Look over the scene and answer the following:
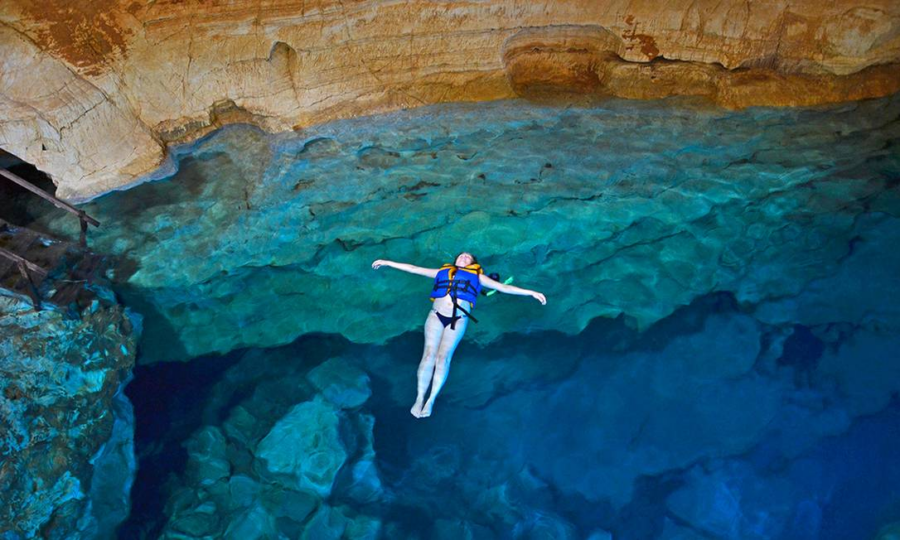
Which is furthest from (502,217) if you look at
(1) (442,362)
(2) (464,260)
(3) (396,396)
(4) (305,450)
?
(4) (305,450)

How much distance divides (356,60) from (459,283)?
9.42 feet

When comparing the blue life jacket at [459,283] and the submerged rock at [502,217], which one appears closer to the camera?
the blue life jacket at [459,283]

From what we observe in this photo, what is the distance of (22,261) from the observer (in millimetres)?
5195

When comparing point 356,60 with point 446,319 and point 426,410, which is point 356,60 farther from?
point 426,410

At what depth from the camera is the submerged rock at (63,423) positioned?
4.67 meters

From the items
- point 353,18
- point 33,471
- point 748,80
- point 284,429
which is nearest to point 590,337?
point 284,429

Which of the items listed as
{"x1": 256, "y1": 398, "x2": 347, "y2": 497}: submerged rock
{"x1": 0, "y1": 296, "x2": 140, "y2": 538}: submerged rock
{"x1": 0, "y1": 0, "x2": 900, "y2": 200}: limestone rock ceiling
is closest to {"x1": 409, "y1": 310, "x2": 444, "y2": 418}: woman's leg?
{"x1": 256, "y1": 398, "x2": 347, "y2": 497}: submerged rock

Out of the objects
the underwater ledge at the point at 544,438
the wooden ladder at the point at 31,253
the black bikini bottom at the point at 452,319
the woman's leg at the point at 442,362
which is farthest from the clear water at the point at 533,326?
the black bikini bottom at the point at 452,319

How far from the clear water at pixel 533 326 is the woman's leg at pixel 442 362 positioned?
0.35 meters

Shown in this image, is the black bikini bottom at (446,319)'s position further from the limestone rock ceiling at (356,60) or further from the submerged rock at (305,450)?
Result: the limestone rock ceiling at (356,60)

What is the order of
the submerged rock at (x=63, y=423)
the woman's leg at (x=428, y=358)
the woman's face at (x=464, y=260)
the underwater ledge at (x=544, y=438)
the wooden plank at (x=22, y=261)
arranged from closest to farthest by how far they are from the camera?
1. the submerged rock at (x=63, y=423)
2. the underwater ledge at (x=544, y=438)
3. the wooden plank at (x=22, y=261)
4. the woman's leg at (x=428, y=358)
5. the woman's face at (x=464, y=260)

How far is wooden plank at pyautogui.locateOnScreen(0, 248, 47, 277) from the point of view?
204 inches

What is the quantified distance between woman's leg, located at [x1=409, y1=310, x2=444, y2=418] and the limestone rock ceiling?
2798 mm

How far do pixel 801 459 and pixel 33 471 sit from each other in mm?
5678
